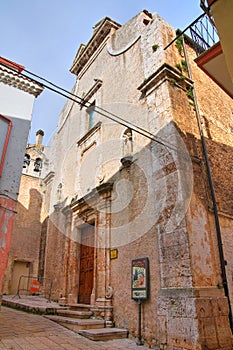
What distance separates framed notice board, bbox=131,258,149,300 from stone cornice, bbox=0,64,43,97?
464 cm

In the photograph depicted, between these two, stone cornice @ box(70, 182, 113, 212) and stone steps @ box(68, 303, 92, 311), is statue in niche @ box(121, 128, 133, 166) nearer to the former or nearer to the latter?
stone cornice @ box(70, 182, 113, 212)

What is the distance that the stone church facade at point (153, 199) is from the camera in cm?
457

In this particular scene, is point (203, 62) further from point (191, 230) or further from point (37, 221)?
point (37, 221)

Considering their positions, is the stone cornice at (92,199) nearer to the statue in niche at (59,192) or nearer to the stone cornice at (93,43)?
the statue in niche at (59,192)

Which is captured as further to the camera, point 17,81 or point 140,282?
point 17,81

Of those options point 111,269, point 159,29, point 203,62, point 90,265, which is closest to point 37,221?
point 90,265

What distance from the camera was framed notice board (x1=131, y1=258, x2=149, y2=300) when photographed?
16.9ft

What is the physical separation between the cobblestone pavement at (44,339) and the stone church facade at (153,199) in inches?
31.3

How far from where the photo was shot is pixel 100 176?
8.12m

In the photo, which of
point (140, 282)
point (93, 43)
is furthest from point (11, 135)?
point (93, 43)

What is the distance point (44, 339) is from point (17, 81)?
18.0 ft

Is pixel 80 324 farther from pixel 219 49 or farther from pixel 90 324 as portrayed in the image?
pixel 219 49

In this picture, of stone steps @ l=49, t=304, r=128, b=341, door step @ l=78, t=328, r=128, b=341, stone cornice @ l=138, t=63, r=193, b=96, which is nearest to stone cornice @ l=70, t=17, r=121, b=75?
stone cornice @ l=138, t=63, r=193, b=96

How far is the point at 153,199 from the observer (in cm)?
573
